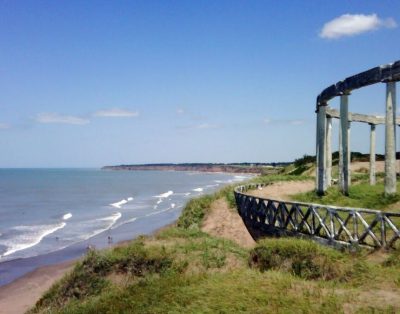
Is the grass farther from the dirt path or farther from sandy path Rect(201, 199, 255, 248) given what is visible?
the dirt path

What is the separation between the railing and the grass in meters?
0.59

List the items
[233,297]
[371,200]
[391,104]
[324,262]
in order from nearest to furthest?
[233,297]
[324,262]
[391,104]
[371,200]

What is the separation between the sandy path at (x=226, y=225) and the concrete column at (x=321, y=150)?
4270mm

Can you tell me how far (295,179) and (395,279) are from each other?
29357 mm

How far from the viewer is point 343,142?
20.5m

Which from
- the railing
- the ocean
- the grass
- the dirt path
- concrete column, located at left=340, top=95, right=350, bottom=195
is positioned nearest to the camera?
the grass

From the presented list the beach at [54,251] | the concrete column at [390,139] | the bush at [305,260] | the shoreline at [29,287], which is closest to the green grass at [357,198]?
the concrete column at [390,139]

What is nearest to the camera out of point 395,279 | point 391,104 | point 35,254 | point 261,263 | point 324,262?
point 395,279

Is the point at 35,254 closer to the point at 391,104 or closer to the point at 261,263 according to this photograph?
the point at 261,263

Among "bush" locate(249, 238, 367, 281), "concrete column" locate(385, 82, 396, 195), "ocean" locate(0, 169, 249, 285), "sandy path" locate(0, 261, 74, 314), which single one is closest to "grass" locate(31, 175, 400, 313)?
"bush" locate(249, 238, 367, 281)

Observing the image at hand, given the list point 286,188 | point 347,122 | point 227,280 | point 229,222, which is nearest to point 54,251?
point 229,222

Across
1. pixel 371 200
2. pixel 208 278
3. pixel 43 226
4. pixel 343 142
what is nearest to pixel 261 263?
pixel 208 278

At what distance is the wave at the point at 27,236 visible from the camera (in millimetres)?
31828

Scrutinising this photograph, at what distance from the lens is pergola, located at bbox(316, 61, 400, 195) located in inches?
659
